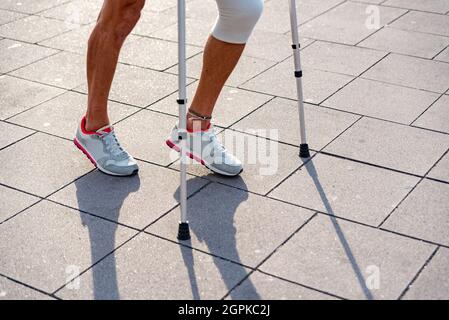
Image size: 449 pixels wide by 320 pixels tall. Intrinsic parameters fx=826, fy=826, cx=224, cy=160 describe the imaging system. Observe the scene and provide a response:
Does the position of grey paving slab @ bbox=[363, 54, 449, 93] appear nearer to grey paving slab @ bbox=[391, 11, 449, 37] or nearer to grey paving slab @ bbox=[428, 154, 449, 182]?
grey paving slab @ bbox=[391, 11, 449, 37]

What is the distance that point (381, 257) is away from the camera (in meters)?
3.69

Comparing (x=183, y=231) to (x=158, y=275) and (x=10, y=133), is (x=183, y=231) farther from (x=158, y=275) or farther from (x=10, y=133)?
(x=10, y=133)

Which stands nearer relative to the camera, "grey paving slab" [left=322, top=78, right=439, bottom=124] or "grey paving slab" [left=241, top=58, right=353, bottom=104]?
"grey paving slab" [left=322, top=78, right=439, bottom=124]

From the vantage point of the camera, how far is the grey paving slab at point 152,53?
6.05m

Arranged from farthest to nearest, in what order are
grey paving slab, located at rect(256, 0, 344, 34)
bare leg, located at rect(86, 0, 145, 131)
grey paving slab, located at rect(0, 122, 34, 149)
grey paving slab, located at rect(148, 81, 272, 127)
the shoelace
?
grey paving slab, located at rect(256, 0, 344, 34), grey paving slab, located at rect(148, 81, 272, 127), grey paving slab, located at rect(0, 122, 34, 149), the shoelace, bare leg, located at rect(86, 0, 145, 131)

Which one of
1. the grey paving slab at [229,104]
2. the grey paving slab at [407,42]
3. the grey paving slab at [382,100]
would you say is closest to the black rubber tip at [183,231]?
the grey paving slab at [229,104]

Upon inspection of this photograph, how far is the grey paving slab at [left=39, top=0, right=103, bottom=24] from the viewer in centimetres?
702

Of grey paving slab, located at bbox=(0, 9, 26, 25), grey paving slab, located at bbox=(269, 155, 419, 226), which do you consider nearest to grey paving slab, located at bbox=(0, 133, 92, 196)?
grey paving slab, located at bbox=(269, 155, 419, 226)

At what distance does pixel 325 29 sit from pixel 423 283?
360 cm

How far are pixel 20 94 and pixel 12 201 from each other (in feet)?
4.90

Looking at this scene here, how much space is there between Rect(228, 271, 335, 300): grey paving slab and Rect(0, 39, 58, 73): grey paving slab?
315 centimetres

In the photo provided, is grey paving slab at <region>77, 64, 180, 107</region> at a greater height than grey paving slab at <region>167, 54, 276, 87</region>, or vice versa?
grey paving slab at <region>77, 64, 180, 107</region>
